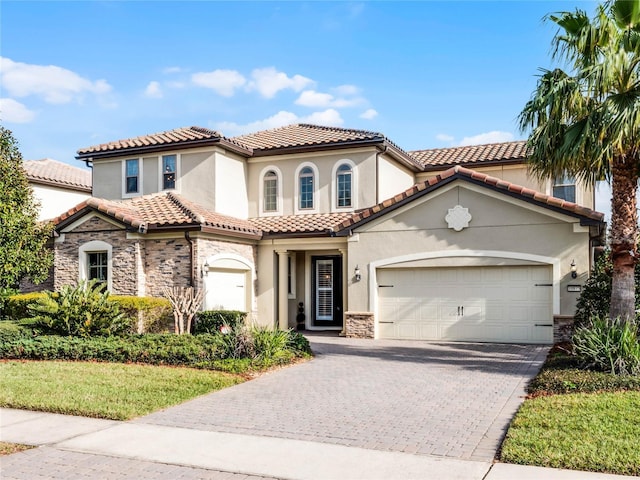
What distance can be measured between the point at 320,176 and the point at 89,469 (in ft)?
53.3

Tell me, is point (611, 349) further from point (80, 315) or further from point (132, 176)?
point (132, 176)

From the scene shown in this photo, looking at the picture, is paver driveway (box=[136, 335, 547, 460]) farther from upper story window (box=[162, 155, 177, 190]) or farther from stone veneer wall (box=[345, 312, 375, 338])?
upper story window (box=[162, 155, 177, 190])

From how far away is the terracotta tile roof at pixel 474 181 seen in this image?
642 inches

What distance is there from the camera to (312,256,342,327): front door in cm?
2225

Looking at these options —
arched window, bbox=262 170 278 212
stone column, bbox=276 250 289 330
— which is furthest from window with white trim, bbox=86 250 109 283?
arched window, bbox=262 170 278 212

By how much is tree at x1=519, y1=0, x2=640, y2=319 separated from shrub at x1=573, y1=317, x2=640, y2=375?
5.22 ft

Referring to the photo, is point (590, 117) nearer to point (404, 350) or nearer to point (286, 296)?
point (404, 350)

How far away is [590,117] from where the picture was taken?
41.3 feet

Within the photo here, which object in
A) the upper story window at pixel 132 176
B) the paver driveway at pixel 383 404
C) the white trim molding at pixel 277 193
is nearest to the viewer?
the paver driveway at pixel 383 404

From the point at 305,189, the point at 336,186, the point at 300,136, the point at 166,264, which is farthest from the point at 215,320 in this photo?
the point at 300,136

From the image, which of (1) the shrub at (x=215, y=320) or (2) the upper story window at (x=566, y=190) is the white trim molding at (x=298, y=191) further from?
(2) the upper story window at (x=566, y=190)

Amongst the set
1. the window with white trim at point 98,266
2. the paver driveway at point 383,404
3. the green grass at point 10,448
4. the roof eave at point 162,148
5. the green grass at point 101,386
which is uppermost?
the roof eave at point 162,148

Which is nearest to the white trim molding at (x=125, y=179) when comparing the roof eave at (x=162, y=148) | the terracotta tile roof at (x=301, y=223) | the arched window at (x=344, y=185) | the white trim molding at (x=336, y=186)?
the roof eave at (x=162, y=148)

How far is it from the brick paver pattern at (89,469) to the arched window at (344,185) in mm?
15429
